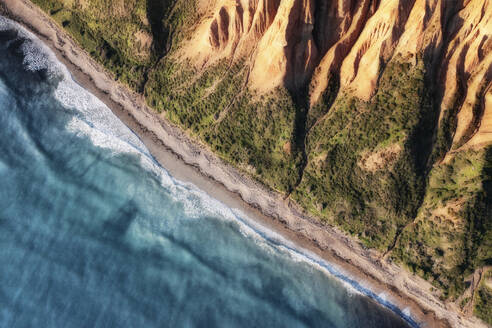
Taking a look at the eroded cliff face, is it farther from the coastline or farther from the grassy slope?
the coastline

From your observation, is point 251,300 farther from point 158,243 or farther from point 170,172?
point 170,172

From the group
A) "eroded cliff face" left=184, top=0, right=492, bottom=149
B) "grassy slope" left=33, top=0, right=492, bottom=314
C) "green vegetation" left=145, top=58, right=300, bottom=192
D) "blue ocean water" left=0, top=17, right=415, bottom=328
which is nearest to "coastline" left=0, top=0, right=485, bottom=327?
"blue ocean water" left=0, top=17, right=415, bottom=328

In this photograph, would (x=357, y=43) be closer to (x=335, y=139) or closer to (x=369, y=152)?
(x=335, y=139)

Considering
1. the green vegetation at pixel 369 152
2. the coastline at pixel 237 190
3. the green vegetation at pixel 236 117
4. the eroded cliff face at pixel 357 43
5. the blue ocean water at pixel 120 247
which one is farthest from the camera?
the blue ocean water at pixel 120 247

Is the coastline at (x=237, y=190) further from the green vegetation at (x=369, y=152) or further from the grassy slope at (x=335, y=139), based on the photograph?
the green vegetation at (x=369, y=152)

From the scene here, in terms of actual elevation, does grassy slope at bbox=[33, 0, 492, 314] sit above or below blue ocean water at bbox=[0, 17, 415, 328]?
above

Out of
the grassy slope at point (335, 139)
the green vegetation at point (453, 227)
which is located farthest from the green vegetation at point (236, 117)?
the green vegetation at point (453, 227)
